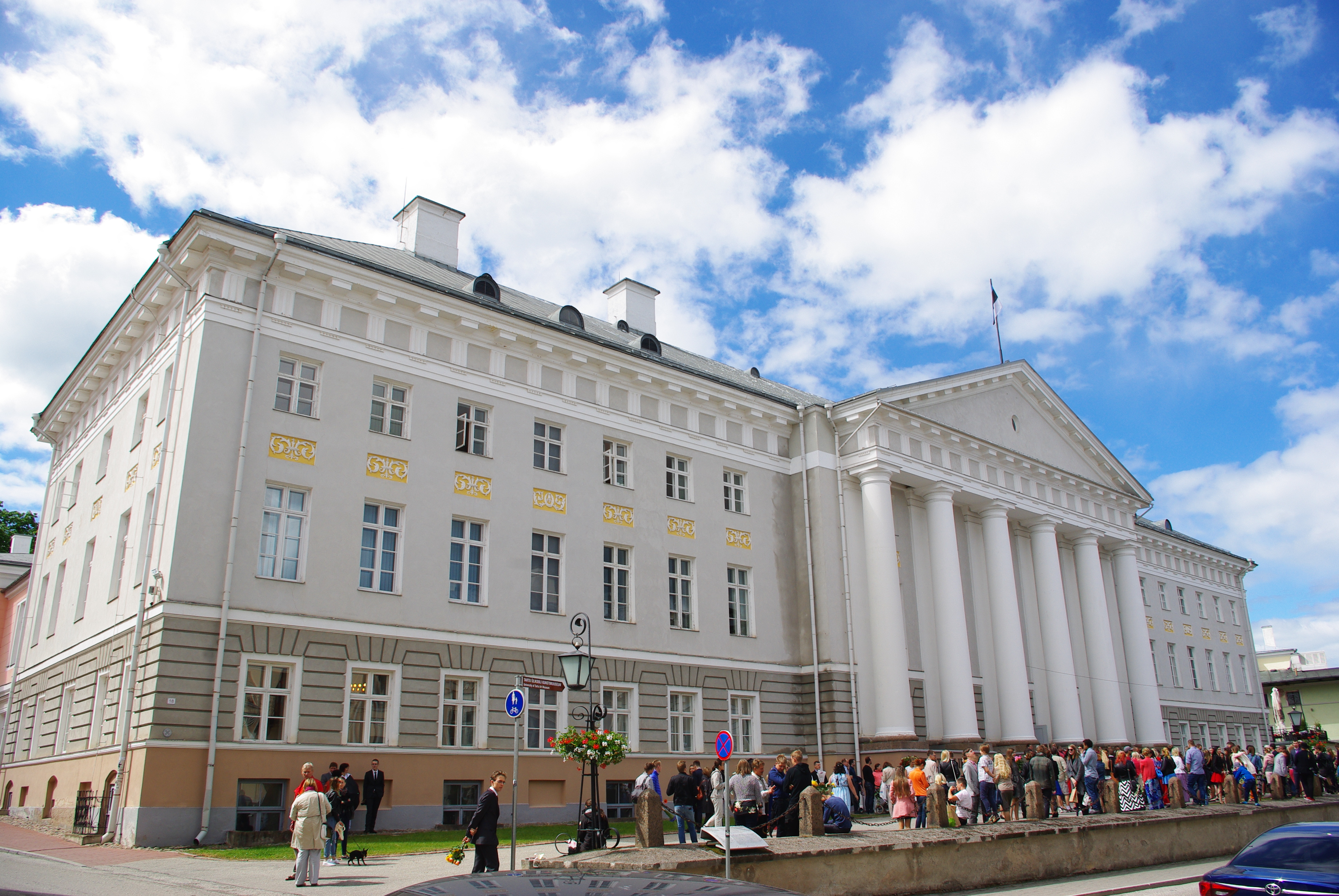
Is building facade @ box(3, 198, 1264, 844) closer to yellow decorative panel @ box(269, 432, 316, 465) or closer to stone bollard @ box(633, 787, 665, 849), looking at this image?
yellow decorative panel @ box(269, 432, 316, 465)

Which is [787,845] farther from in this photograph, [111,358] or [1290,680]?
[1290,680]

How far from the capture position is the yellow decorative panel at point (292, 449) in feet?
72.7

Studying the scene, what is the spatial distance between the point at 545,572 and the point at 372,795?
7.40 meters

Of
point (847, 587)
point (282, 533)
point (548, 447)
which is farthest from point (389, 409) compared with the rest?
point (847, 587)

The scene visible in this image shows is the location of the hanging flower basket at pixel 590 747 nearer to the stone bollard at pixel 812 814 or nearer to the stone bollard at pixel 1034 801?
the stone bollard at pixel 812 814

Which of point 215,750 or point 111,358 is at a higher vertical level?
point 111,358

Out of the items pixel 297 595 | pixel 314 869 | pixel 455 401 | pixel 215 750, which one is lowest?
pixel 314 869

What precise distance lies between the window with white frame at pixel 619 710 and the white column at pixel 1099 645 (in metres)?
21.1

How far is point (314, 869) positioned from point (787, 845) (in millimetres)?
6540

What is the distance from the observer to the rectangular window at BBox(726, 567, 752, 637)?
30.1 meters

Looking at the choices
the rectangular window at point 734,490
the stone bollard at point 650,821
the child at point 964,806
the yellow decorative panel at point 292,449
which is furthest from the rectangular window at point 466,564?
the stone bollard at point 650,821

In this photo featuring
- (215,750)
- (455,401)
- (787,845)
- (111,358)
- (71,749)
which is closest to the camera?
(787,845)

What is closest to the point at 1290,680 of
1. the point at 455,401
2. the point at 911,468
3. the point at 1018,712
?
the point at 1018,712

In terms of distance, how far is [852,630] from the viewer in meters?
30.8
